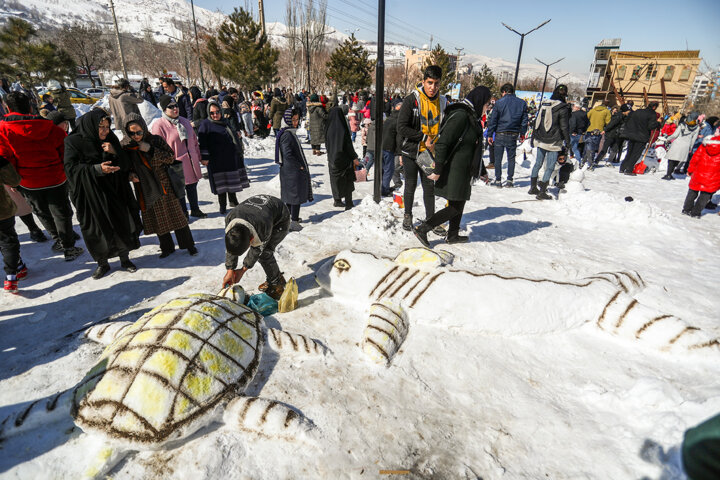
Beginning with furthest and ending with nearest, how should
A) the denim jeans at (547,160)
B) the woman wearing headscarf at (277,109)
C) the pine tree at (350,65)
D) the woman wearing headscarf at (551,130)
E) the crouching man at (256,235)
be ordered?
1. the pine tree at (350,65)
2. the woman wearing headscarf at (277,109)
3. the denim jeans at (547,160)
4. the woman wearing headscarf at (551,130)
5. the crouching man at (256,235)

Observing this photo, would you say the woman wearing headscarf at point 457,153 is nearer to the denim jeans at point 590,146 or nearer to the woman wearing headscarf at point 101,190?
the woman wearing headscarf at point 101,190

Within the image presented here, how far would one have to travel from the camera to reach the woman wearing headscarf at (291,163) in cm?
504

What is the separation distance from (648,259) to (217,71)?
100 feet

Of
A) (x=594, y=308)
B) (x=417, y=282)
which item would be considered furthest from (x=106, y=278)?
(x=594, y=308)

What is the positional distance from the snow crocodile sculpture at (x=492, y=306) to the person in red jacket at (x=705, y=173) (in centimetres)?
461

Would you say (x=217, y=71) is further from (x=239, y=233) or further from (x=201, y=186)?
(x=239, y=233)

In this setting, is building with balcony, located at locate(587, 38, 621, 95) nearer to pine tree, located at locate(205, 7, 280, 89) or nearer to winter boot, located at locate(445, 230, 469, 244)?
pine tree, located at locate(205, 7, 280, 89)

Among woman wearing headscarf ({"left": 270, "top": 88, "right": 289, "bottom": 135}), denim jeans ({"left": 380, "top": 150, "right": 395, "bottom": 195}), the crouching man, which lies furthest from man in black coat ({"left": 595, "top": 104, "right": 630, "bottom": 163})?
the crouching man

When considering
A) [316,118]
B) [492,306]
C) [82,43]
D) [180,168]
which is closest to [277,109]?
[316,118]

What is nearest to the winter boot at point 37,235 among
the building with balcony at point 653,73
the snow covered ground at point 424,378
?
the snow covered ground at point 424,378

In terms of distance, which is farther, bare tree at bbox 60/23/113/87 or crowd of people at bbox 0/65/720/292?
bare tree at bbox 60/23/113/87

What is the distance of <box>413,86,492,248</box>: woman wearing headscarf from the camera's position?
3887 mm

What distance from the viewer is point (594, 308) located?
2.94 metres

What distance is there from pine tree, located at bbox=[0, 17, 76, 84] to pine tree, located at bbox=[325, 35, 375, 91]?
20.4m
